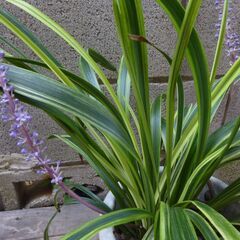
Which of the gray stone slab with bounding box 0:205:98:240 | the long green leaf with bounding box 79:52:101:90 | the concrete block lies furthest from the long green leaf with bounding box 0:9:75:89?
the gray stone slab with bounding box 0:205:98:240

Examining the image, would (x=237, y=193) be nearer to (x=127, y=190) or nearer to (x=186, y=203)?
(x=186, y=203)

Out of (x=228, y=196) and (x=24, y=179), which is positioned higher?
(x=24, y=179)

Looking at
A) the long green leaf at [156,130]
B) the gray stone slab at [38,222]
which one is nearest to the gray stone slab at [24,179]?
the gray stone slab at [38,222]

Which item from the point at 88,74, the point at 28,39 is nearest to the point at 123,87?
the point at 88,74

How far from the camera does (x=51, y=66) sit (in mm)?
531

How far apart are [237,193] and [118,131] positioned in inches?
10.2

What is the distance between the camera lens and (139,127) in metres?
0.58

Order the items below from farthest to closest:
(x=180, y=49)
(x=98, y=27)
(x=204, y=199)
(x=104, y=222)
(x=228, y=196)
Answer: (x=98, y=27) → (x=204, y=199) → (x=228, y=196) → (x=104, y=222) → (x=180, y=49)

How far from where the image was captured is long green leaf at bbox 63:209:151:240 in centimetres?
47

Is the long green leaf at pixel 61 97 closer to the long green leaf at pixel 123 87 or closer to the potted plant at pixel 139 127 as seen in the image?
the potted plant at pixel 139 127

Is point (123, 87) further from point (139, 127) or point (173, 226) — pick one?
point (173, 226)

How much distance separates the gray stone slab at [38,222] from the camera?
95cm

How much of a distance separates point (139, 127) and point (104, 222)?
0.17m

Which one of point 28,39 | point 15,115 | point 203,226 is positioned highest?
point 28,39
